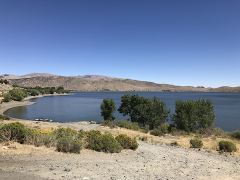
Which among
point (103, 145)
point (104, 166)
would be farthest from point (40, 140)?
point (104, 166)

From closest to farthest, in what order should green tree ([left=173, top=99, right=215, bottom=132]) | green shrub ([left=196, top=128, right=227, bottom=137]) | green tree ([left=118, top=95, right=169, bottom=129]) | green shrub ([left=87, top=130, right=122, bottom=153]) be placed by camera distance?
green shrub ([left=87, top=130, right=122, bottom=153]) < green shrub ([left=196, top=128, right=227, bottom=137]) < green tree ([left=173, top=99, right=215, bottom=132]) < green tree ([left=118, top=95, right=169, bottom=129])

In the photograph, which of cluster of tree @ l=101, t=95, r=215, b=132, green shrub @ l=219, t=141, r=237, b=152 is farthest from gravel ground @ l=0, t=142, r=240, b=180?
cluster of tree @ l=101, t=95, r=215, b=132

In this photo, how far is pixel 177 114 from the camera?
51.0 m

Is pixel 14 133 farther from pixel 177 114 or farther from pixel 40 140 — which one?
pixel 177 114

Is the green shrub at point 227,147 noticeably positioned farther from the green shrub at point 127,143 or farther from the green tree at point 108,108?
the green tree at point 108,108

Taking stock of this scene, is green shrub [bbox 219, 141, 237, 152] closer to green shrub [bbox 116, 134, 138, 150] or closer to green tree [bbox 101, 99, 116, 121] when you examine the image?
green shrub [bbox 116, 134, 138, 150]

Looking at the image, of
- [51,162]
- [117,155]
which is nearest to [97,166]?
[51,162]

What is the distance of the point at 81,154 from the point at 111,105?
43.8 meters

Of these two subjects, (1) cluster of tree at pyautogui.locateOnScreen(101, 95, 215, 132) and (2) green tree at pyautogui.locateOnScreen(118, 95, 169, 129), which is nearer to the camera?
(1) cluster of tree at pyautogui.locateOnScreen(101, 95, 215, 132)

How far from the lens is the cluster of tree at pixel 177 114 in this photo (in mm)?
49688

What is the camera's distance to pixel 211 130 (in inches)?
1854

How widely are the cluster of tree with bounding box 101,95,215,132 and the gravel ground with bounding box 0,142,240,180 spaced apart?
29.7m

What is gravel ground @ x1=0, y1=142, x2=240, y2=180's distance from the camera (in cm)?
1341

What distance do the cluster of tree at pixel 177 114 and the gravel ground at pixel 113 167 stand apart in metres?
29.7
